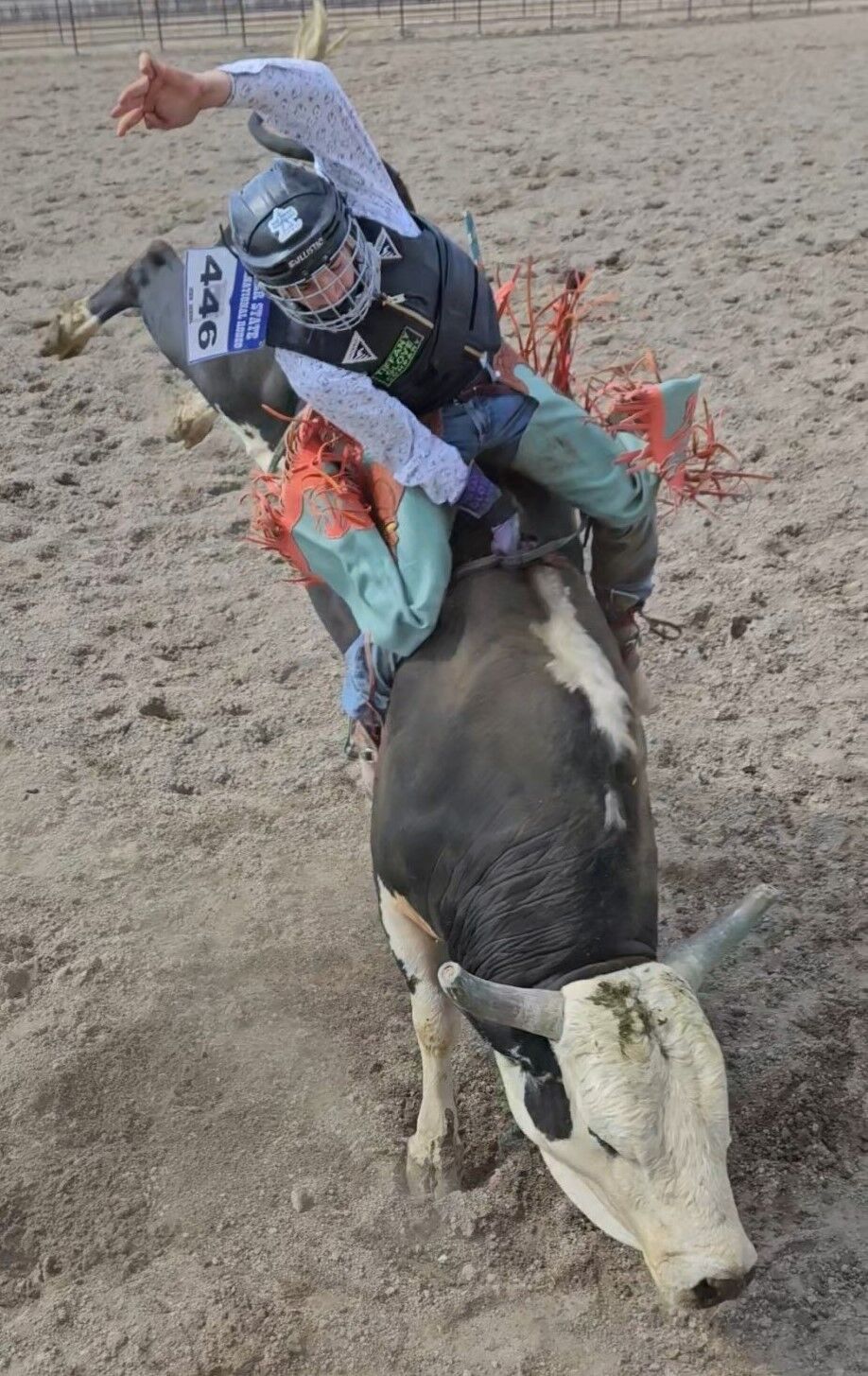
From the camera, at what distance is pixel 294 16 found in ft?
50.8

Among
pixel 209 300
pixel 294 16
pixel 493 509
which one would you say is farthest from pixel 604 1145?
pixel 294 16

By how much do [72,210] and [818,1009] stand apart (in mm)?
7231

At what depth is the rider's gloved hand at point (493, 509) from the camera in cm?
307

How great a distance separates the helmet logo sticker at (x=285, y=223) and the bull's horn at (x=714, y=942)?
158 cm

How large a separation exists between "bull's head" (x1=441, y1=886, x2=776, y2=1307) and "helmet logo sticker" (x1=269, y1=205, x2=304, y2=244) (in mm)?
1440

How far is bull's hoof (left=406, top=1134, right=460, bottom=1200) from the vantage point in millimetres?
3197

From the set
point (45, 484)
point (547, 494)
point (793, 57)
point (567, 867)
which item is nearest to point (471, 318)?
point (547, 494)

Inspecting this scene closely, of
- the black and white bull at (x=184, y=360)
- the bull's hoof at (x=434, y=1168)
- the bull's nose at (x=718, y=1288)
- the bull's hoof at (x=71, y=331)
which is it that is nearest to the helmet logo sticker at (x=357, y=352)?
the black and white bull at (x=184, y=360)

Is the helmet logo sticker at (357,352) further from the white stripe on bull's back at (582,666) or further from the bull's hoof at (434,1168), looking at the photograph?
the bull's hoof at (434,1168)

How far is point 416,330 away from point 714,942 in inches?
56.2

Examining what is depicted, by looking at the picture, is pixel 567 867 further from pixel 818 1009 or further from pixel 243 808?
pixel 243 808

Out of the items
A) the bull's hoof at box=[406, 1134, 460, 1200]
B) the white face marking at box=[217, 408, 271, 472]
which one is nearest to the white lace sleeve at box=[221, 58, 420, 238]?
the white face marking at box=[217, 408, 271, 472]

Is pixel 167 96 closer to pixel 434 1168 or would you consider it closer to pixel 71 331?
pixel 71 331

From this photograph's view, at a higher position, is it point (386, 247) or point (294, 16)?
point (386, 247)
